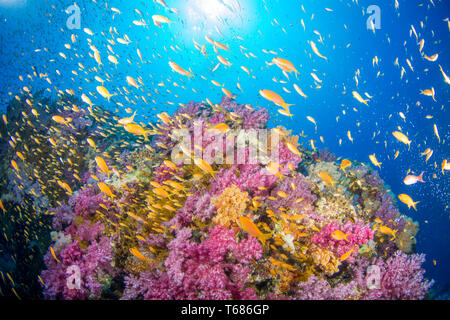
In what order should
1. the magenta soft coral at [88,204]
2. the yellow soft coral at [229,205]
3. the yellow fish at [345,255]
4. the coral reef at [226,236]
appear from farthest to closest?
the magenta soft coral at [88,204] → the yellow soft coral at [229,205] → the yellow fish at [345,255] → the coral reef at [226,236]

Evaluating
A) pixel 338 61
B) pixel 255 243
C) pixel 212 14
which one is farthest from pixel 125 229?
pixel 338 61

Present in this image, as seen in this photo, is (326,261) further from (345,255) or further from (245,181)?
(245,181)


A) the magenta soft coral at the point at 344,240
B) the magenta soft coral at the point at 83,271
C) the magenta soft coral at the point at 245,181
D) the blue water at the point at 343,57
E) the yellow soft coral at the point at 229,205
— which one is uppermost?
the blue water at the point at 343,57

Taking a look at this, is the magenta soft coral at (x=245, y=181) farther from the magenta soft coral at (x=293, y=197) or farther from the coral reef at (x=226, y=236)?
the magenta soft coral at (x=293, y=197)

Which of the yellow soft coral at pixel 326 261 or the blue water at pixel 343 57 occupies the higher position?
the blue water at pixel 343 57

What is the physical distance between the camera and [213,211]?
12.5 feet

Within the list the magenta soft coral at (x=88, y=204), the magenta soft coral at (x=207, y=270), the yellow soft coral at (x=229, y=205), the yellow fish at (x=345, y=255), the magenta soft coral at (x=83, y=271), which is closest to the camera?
the magenta soft coral at (x=207, y=270)

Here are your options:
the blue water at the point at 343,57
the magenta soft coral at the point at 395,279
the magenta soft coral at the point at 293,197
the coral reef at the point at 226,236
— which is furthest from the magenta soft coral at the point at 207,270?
the blue water at the point at 343,57

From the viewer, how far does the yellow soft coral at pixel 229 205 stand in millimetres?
3541

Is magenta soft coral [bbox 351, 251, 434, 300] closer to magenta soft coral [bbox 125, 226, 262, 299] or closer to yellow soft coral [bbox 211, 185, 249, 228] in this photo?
magenta soft coral [bbox 125, 226, 262, 299]

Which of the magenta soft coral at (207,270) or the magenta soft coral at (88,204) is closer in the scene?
the magenta soft coral at (207,270)

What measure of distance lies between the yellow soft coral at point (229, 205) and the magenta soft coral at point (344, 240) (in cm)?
148
